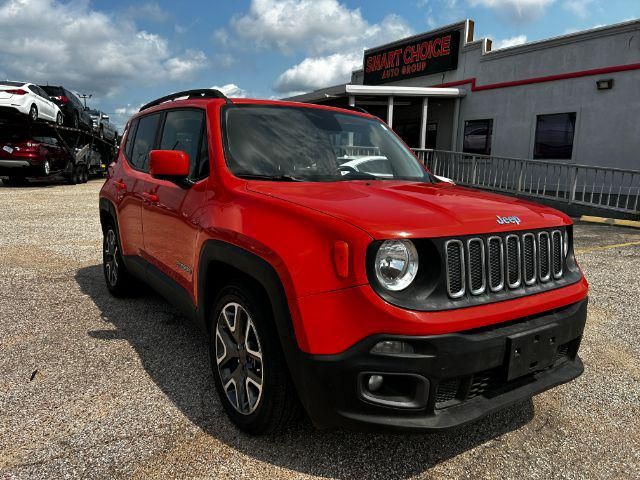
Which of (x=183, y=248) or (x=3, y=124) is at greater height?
(x=3, y=124)

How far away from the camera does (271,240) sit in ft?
7.44

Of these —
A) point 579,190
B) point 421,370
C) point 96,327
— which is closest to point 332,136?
point 421,370

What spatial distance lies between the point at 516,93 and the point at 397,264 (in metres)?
14.7

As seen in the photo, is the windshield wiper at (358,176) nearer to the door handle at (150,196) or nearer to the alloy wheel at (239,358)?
the alloy wheel at (239,358)

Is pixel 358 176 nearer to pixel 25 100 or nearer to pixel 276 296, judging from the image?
pixel 276 296

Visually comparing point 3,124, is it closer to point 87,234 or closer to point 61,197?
point 61,197

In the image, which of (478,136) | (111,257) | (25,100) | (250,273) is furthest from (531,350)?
(25,100)

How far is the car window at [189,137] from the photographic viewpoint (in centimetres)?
311

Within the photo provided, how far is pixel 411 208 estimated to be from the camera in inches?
88.7

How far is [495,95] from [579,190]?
420 centimetres

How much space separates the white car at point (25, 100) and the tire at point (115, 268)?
11.9 m

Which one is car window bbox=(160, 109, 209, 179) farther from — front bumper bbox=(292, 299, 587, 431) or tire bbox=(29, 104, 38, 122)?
tire bbox=(29, 104, 38, 122)

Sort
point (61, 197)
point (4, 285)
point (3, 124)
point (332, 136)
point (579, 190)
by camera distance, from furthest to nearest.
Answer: point (3, 124)
point (61, 197)
point (579, 190)
point (4, 285)
point (332, 136)

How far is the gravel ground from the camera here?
2332 mm
